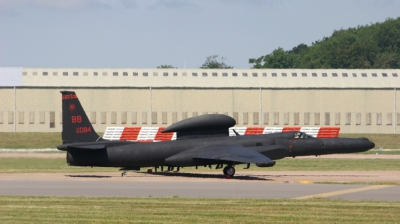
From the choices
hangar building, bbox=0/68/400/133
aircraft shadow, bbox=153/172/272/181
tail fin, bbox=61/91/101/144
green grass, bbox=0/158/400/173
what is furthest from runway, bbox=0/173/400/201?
hangar building, bbox=0/68/400/133

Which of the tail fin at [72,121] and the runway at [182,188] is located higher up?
the tail fin at [72,121]

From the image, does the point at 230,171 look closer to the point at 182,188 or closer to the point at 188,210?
the point at 182,188

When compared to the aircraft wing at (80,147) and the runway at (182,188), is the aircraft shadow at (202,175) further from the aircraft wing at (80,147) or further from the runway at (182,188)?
the aircraft wing at (80,147)

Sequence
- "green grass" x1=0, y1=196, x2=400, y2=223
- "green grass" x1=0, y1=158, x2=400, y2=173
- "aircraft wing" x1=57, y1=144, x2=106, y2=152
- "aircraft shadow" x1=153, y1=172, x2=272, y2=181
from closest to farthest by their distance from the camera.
Result: "green grass" x1=0, y1=196, x2=400, y2=223
"aircraft wing" x1=57, y1=144, x2=106, y2=152
"aircraft shadow" x1=153, y1=172, x2=272, y2=181
"green grass" x1=0, y1=158, x2=400, y2=173

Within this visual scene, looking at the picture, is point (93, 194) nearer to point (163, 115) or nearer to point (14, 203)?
point (14, 203)

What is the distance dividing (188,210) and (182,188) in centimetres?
776

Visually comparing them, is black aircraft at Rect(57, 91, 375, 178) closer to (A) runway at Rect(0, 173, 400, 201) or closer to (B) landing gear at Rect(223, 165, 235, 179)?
(B) landing gear at Rect(223, 165, 235, 179)

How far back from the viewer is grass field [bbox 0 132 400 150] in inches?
2739

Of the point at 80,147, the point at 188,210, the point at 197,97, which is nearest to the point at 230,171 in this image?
the point at 80,147

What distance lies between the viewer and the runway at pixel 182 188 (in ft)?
94.6

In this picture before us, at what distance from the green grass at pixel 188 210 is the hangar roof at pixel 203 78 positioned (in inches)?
2033

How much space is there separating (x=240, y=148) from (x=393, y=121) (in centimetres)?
4396

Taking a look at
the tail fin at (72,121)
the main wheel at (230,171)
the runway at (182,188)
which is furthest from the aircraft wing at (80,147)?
the main wheel at (230,171)

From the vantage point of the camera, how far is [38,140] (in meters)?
71.2
